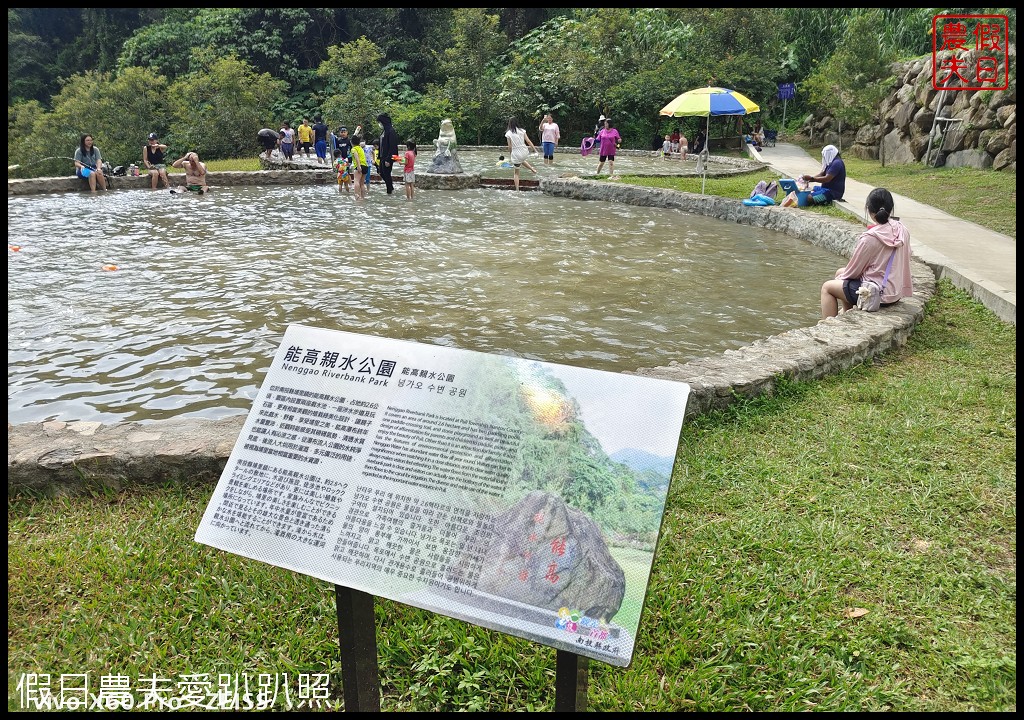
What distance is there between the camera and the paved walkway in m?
6.30

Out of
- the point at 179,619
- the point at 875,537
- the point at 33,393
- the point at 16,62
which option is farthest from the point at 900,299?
the point at 16,62

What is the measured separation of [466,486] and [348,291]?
6083mm

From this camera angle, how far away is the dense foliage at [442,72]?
24.8m

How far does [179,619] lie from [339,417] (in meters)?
1.26

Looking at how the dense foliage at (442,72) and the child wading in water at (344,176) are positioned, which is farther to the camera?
the dense foliage at (442,72)

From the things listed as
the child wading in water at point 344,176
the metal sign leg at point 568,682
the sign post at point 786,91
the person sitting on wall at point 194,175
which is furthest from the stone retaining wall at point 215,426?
the sign post at point 786,91

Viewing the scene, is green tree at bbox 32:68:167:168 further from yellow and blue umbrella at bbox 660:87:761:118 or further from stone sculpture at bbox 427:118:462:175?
yellow and blue umbrella at bbox 660:87:761:118

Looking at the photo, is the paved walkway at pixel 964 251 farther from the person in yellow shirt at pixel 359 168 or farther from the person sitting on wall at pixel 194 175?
the person sitting on wall at pixel 194 175

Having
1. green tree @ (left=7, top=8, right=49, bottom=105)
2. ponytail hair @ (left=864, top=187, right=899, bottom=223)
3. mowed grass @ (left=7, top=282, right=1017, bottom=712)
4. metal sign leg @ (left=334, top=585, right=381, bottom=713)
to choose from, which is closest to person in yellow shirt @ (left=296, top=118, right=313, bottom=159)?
ponytail hair @ (left=864, top=187, right=899, bottom=223)

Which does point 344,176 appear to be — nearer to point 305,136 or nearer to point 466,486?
point 305,136

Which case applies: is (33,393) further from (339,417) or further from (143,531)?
(339,417)

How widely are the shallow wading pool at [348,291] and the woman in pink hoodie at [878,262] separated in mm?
645

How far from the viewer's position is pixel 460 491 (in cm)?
186

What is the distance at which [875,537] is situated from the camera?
3043mm
